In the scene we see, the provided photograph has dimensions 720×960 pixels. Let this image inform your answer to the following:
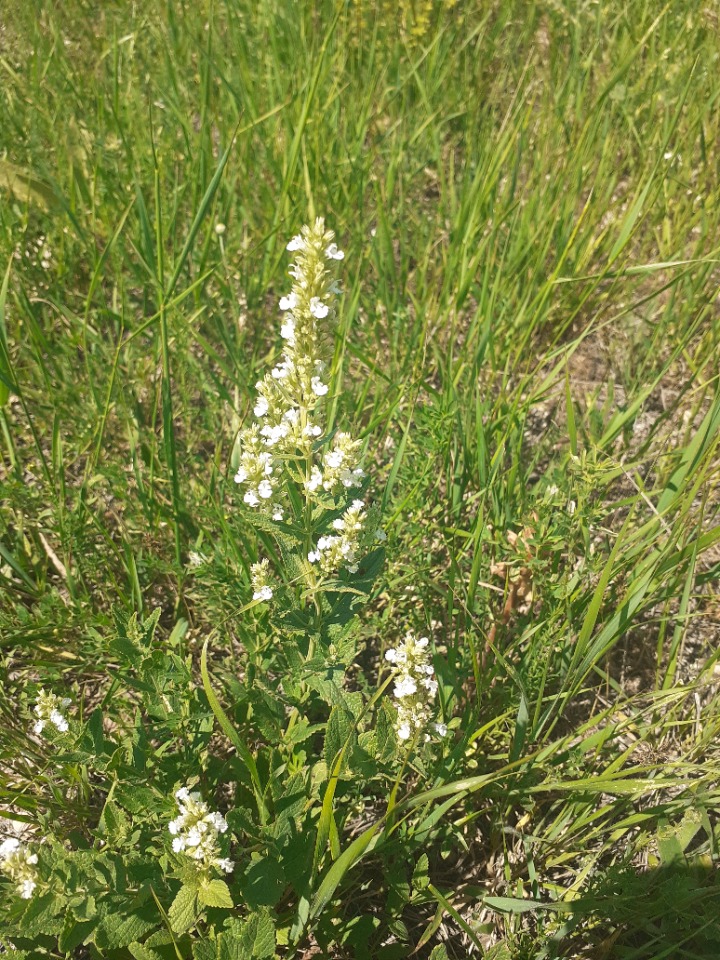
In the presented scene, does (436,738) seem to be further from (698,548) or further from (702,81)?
(702,81)

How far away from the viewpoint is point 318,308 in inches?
55.0

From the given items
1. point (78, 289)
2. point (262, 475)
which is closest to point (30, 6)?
point (78, 289)

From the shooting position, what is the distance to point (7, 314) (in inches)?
108

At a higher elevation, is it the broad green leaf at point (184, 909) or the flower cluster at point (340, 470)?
the flower cluster at point (340, 470)

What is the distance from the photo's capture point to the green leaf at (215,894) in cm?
130

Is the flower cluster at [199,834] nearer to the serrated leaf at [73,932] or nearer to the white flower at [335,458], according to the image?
the serrated leaf at [73,932]

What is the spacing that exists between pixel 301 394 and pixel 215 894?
100 centimetres

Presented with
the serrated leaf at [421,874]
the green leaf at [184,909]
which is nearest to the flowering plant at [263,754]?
the green leaf at [184,909]

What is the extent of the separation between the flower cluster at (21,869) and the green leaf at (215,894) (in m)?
0.31

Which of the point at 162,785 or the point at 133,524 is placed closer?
the point at 162,785

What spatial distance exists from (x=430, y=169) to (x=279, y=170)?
1211mm

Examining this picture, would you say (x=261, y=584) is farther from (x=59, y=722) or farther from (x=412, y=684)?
(x=59, y=722)

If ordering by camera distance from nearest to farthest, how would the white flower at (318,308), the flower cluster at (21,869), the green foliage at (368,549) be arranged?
the flower cluster at (21,869) < the white flower at (318,308) < the green foliage at (368,549)

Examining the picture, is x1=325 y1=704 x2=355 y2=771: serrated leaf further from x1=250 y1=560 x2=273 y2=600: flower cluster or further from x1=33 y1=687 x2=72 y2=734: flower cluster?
x1=33 y1=687 x2=72 y2=734: flower cluster
